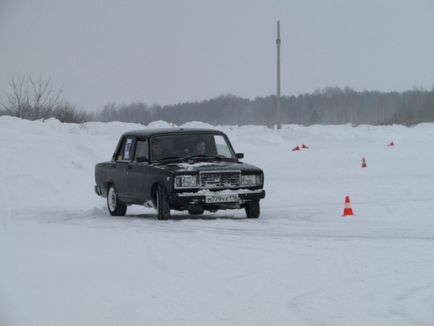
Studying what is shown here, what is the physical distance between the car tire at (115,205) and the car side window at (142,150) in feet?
3.30

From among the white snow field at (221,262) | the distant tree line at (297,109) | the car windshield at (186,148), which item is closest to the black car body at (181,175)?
the car windshield at (186,148)

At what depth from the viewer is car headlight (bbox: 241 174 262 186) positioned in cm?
1425

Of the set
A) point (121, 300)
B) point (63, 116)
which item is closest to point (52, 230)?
point (121, 300)

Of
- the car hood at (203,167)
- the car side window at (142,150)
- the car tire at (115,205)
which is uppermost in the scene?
the car side window at (142,150)

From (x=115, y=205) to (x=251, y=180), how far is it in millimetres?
3145

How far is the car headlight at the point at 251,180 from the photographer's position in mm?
14254

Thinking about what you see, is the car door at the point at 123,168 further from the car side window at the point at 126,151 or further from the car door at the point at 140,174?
the car door at the point at 140,174

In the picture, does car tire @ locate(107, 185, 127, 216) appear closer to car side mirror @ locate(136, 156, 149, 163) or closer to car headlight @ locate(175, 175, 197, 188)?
car side mirror @ locate(136, 156, 149, 163)

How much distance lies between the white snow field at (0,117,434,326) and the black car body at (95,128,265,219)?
0.46 m

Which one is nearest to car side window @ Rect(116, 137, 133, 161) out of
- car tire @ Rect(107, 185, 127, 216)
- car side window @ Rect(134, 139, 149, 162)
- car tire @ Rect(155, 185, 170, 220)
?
car side window @ Rect(134, 139, 149, 162)

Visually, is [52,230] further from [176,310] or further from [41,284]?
[176,310]

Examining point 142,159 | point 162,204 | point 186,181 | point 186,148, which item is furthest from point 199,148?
point 162,204

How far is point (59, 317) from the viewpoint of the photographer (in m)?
6.47

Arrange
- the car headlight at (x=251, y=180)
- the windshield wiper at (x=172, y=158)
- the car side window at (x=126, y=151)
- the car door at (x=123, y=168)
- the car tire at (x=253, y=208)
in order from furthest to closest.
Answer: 1. the car side window at (x=126, y=151)
2. the car door at (x=123, y=168)
3. the windshield wiper at (x=172, y=158)
4. the car tire at (x=253, y=208)
5. the car headlight at (x=251, y=180)
